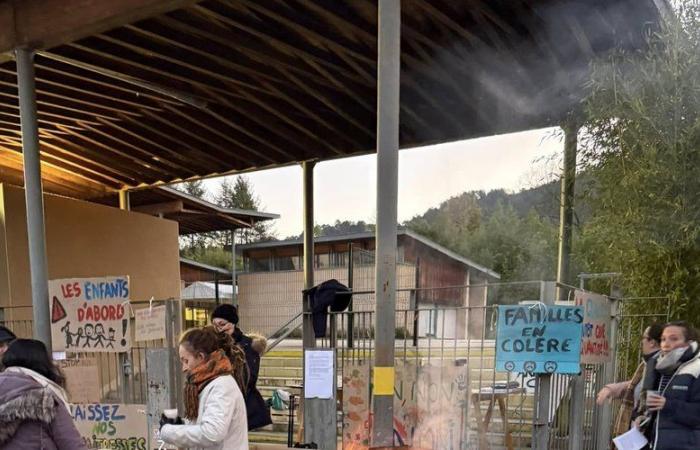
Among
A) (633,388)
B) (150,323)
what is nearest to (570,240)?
(633,388)

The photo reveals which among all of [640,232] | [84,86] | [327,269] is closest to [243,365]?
[640,232]

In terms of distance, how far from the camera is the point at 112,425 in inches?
179

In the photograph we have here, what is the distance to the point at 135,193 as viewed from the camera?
43.0 ft

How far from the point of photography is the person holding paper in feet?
11.5

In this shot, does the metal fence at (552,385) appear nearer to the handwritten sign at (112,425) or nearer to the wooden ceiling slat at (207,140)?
the handwritten sign at (112,425)

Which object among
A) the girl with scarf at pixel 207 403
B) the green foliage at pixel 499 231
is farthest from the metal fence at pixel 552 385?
the green foliage at pixel 499 231

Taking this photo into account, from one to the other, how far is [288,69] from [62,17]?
2.52 metres

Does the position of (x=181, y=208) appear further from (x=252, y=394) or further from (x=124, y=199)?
(x=252, y=394)

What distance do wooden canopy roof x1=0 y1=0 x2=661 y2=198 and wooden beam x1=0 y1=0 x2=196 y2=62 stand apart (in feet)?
0.04

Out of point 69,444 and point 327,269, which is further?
point 327,269

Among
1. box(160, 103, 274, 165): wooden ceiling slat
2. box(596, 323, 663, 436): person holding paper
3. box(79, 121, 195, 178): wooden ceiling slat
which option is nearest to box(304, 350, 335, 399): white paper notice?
box(596, 323, 663, 436): person holding paper

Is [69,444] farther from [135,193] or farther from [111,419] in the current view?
[135,193]

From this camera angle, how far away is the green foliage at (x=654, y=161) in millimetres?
3830

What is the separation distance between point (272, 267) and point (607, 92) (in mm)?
15107
